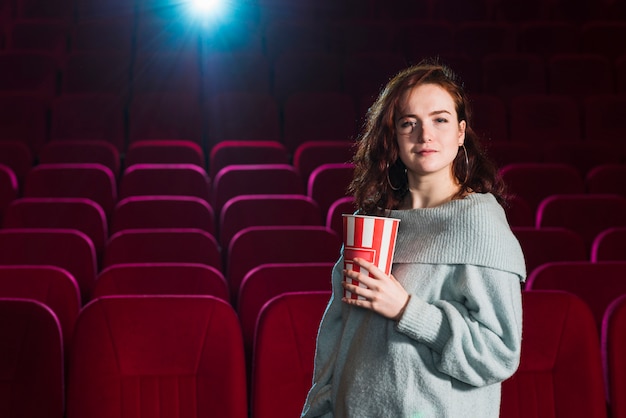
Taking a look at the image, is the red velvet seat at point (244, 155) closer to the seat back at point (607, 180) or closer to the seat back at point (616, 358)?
the seat back at point (607, 180)

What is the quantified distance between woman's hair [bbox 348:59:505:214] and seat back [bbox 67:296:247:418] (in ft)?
0.82

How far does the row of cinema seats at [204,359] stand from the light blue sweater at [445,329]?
25 centimetres

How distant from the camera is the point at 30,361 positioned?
66 cm

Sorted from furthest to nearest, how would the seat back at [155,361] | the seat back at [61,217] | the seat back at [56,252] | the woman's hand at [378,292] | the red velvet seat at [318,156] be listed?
the red velvet seat at [318,156] → the seat back at [61,217] → the seat back at [56,252] → the seat back at [155,361] → the woman's hand at [378,292]

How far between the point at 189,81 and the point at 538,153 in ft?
2.22

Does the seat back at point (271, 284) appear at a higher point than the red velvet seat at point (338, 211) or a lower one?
lower

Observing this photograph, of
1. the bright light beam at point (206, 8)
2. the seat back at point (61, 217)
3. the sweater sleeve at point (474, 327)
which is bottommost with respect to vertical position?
the seat back at point (61, 217)

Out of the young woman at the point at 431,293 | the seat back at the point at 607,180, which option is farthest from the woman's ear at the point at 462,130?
the seat back at the point at 607,180

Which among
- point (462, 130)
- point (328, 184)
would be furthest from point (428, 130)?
point (328, 184)

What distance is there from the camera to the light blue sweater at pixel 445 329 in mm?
386

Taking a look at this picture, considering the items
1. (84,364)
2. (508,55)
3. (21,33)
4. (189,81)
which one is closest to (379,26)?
(508,55)

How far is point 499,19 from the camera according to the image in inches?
79.7

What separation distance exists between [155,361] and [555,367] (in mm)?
314

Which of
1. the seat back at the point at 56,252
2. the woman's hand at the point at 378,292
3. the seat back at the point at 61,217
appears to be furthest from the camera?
the seat back at the point at 61,217
